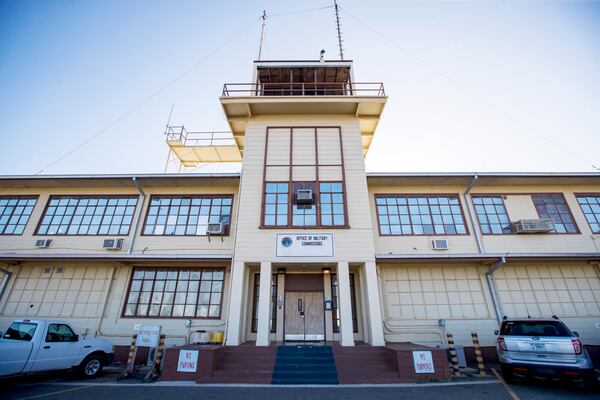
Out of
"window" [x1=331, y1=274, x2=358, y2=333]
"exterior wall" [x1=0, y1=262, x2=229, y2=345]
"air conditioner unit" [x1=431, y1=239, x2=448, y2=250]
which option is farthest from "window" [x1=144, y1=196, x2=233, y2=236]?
"air conditioner unit" [x1=431, y1=239, x2=448, y2=250]

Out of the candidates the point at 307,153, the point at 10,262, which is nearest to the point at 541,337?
the point at 307,153

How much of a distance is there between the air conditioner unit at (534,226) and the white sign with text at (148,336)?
47.8 feet

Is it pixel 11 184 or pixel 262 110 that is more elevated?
pixel 262 110

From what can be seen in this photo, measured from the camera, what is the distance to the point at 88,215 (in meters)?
12.1

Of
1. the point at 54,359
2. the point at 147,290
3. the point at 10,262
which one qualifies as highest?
the point at 10,262

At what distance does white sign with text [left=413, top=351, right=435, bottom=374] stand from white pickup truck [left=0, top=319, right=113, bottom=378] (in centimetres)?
950

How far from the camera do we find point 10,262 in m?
11.3

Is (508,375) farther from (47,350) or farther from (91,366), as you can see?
(47,350)

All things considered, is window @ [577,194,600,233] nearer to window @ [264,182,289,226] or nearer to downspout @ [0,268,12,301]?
window @ [264,182,289,226]

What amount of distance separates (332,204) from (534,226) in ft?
28.6

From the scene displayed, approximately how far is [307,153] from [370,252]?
16.4 feet

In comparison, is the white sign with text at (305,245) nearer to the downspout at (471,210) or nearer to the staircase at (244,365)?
the staircase at (244,365)

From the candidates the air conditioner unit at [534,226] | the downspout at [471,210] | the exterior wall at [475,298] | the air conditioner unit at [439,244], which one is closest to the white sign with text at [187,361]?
the exterior wall at [475,298]

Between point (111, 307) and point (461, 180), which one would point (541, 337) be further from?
point (111, 307)
